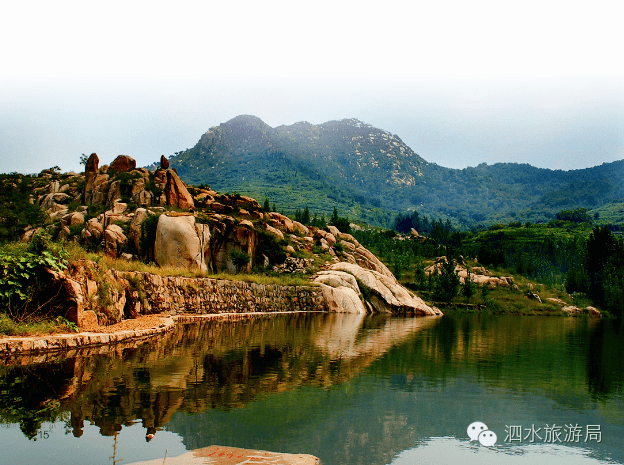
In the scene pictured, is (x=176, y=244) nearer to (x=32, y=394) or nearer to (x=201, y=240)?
(x=201, y=240)

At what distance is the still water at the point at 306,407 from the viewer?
7211 mm

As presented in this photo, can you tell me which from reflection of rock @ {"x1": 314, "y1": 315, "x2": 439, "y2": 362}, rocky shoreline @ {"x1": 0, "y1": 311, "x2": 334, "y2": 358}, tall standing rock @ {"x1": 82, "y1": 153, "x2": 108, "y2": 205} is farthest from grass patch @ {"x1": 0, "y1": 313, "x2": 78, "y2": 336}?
tall standing rock @ {"x1": 82, "y1": 153, "x2": 108, "y2": 205}

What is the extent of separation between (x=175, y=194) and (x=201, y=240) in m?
7.76

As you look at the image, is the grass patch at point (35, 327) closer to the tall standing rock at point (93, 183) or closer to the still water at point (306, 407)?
the still water at point (306, 407)

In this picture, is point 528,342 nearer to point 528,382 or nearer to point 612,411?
point 528,382

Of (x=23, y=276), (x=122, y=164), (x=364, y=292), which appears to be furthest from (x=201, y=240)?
(x=23, y=276)

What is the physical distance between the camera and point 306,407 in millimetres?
9453

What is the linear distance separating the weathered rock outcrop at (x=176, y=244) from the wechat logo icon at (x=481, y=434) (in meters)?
33.2

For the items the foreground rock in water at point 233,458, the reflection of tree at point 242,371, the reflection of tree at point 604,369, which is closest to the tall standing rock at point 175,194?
the reflection of tree at point 242,371

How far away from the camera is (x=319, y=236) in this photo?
58625 millimetres

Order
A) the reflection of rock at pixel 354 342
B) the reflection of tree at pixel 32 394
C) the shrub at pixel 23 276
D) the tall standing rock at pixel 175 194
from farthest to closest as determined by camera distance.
Answer: the tall standing rock at pixel 175 194
the reflection of rock at pixel 354 342
the shrub at pixel 23 276
the reflection of tree at pixel 32 394

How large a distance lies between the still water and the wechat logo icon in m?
0.06

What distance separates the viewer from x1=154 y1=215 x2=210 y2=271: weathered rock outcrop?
3950 cm

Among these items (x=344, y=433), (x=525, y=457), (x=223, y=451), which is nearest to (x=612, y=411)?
(x=525, y=457)
